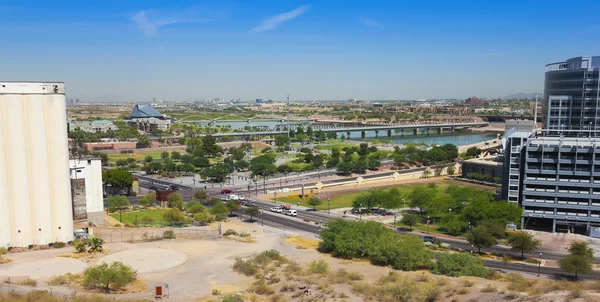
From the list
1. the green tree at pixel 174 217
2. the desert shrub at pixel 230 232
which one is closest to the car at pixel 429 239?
the desert shrub at pixel 230 232

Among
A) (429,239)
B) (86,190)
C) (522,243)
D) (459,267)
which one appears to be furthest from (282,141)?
(459,267)

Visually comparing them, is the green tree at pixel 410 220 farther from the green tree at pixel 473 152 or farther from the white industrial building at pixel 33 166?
the green tree at pixel 473 152

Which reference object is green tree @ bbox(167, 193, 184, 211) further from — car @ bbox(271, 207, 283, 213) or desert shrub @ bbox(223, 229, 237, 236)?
desert shrub @ bbox(223, 229, 237, 236)

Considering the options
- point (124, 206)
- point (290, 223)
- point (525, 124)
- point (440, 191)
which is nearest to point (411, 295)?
point (290, 223)

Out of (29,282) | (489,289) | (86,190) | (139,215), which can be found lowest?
(139,215)

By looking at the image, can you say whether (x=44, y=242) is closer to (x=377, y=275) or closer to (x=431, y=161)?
(x=377, y=275)

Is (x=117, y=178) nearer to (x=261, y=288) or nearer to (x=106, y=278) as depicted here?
(x=106, y=278)

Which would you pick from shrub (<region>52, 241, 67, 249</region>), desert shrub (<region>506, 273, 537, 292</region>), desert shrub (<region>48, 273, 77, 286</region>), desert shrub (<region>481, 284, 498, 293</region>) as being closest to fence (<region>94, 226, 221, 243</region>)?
shrub (<region>52, 241, 67, 249</region>)
